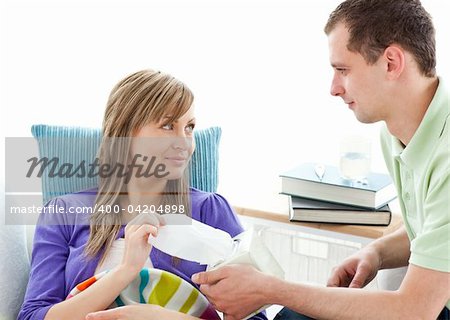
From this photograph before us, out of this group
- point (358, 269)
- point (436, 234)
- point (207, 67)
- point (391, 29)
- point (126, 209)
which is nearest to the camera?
point (436, 234)

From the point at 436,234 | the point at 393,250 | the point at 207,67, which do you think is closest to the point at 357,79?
the point at 436,234

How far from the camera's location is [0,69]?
2.40 meters

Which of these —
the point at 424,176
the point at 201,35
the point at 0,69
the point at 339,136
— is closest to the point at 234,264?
the point at 424,176

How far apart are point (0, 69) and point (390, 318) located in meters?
1.54

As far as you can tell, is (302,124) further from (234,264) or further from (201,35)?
(234,264)

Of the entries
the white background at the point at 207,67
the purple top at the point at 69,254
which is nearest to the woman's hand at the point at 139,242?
the purple top at the point at 69,254

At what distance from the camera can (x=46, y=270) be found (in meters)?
A: 1.71

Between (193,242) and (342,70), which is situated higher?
(342,70)

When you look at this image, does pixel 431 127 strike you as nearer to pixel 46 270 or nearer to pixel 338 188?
pixel 338 188

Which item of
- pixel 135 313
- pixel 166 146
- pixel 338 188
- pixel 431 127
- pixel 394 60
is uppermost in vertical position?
pixel 394 60

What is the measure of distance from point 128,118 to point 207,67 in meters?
0.71

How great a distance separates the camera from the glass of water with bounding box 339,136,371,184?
2.03 m

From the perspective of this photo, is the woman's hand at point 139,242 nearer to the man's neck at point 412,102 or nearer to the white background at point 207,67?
the man's neck at point 412,102

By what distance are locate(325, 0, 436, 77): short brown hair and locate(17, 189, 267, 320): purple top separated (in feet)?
1.77
